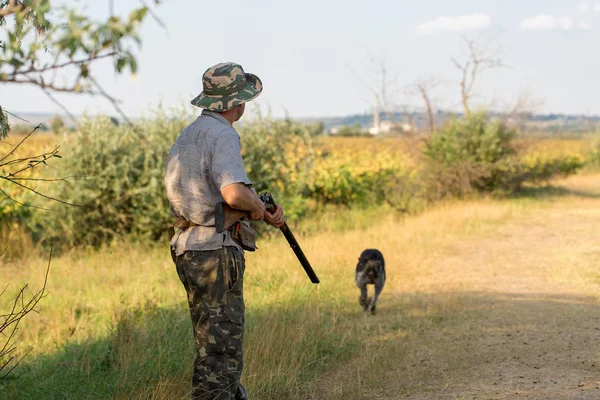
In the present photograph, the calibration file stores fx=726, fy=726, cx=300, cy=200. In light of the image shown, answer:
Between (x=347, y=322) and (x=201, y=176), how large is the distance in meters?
3.78

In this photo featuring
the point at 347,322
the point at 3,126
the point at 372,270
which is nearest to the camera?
the point at 3,126

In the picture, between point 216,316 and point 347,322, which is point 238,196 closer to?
point 216,316

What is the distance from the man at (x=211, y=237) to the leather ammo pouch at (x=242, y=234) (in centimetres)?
3

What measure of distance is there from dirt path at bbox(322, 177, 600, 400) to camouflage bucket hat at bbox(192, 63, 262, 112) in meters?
2.52

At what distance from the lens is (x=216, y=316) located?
166 inches

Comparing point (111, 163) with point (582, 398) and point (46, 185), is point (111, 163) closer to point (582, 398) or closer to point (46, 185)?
point (46, 185)

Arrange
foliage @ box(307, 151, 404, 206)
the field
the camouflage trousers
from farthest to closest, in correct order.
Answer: foliage @ box(307, 151, 404, 206), the field, the camouflage trousers

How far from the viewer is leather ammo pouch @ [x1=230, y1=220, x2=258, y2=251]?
4.27 metres

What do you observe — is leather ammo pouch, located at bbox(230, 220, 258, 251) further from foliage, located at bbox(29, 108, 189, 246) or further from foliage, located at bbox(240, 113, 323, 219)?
foliage, located at bbox(240, 113, 323, 219)

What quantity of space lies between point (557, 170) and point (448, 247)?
15468 mm

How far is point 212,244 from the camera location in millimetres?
4211

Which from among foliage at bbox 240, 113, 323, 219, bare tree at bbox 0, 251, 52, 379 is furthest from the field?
foliage at bbox 240, 113, 323, 219

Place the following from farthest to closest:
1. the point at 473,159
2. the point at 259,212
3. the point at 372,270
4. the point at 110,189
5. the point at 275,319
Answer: the point at 473,159, the point at 110,189, the point at 372,270, the point at 275,319, the point at 259,212

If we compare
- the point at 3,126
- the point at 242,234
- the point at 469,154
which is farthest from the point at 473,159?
the point at 3,126
